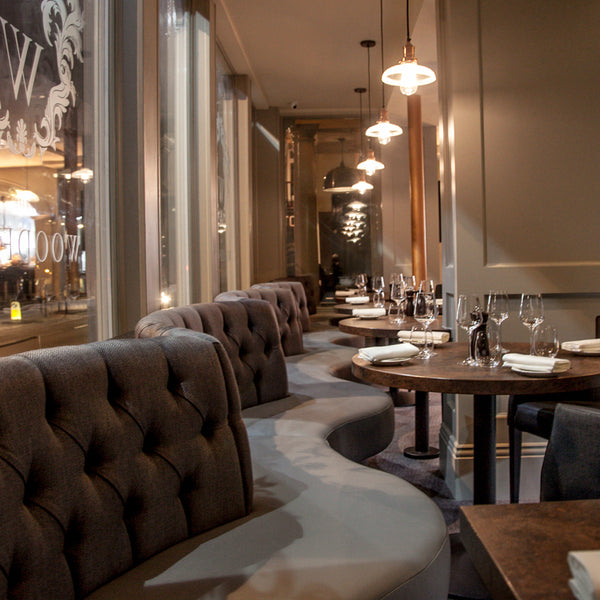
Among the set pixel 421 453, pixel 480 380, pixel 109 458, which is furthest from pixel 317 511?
pixel 421 453

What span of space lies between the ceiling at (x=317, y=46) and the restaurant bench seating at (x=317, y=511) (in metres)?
3.14

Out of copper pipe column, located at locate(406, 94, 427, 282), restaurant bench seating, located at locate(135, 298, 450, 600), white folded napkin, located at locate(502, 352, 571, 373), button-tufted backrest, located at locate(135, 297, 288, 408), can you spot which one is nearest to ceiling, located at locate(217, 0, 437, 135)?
copper pipe column, located at locate(406, 94, 427, 282)

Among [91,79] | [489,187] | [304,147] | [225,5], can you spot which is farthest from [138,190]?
[304,147]

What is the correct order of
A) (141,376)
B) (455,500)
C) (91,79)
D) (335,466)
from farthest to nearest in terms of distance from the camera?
A: (455,500), (91,79), (335,466), (141,376)

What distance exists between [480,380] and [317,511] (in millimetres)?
679

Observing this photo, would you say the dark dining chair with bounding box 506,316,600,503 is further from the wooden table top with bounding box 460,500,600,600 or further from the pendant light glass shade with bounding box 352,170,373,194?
the pendant light glass shade with bounding box 352,170,373,194

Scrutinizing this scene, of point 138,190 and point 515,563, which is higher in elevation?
point 138,190

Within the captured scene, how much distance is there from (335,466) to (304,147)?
6.26m

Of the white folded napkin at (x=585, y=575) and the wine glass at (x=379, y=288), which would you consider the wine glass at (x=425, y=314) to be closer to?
the white folded napkin at (x=585, y=575)

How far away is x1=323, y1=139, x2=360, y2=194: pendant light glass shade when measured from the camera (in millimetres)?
7527

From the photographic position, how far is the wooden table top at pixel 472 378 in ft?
5.77

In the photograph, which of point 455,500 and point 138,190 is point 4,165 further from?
point 455,500

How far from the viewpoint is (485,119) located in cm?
294

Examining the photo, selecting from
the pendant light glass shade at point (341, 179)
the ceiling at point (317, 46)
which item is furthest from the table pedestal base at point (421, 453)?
the pendant light glass shade at point (341, 179)
